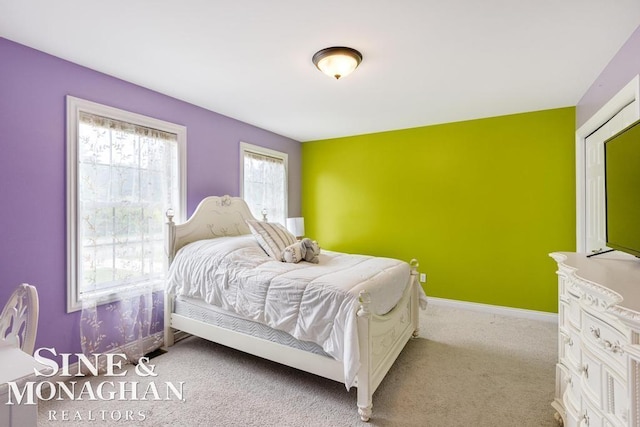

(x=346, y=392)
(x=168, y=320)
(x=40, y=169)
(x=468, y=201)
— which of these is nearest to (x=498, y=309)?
(x=468, y=201)

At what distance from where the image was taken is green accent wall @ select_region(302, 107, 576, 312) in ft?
11.2

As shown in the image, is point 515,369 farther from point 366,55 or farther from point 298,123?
point 298,123

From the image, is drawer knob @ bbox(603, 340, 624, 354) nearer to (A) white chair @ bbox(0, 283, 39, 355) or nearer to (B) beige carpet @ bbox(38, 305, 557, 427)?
(B) beige carpet @ bbox(38, 305, 557, 427)

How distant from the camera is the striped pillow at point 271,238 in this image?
9.27 ft

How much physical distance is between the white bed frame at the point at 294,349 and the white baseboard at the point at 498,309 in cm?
115

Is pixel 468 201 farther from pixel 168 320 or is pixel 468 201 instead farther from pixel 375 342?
pixel 168 320

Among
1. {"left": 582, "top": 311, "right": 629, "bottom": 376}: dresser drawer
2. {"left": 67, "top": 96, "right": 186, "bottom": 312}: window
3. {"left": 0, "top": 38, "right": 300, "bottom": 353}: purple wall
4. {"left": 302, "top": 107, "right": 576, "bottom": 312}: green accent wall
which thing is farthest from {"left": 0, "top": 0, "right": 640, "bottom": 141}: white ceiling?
{"left": 582, "top": 311, "right": 629, "bottom": 376}: dresser drawer

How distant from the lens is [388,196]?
436cm

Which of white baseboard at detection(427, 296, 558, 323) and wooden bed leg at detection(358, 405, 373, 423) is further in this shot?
white baseboard at detection(427, 296, 558, 323)

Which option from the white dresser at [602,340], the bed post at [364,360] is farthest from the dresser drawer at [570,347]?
the bed post at [364,360]

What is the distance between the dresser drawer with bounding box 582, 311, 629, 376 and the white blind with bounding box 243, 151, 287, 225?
3.51 m

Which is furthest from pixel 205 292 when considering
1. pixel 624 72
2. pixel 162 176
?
pixel 624 72

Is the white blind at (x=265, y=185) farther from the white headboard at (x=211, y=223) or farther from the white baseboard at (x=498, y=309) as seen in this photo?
the white baseboard at (x=498, y=309)

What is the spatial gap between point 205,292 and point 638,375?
2528 mm
